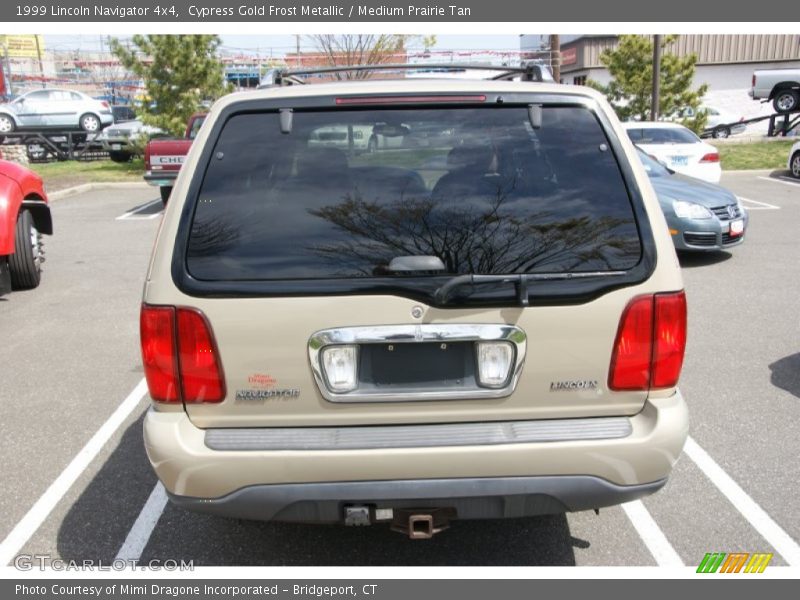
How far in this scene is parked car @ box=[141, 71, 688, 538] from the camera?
8.08ft

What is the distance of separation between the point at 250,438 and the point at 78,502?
1.63 m

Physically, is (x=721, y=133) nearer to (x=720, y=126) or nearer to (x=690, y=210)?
(x=720, y=126)

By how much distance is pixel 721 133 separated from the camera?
28.9 metres

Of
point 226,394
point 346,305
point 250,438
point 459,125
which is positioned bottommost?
point 250,438

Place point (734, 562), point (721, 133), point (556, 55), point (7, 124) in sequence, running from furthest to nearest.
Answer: point (721, 133) < point (7, 124) < point (556, 55) < point (734, 562)

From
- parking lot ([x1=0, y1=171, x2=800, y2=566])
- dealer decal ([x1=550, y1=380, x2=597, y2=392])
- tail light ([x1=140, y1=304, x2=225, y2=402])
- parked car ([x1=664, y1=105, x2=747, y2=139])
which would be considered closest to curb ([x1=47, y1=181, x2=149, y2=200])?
parking lot ([x1=0, y1=171, x2=800, y2=566])

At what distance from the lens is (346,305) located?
2449mm

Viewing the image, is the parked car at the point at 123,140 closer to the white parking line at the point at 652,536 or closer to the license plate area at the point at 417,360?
the white parking line at the point at 652,536

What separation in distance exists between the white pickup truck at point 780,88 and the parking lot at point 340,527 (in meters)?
18.6

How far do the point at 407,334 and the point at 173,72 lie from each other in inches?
758

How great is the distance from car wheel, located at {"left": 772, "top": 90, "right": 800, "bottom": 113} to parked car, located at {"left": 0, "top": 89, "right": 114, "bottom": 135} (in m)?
22.4

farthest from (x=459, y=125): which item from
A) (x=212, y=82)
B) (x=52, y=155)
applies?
(x=52, y=155)

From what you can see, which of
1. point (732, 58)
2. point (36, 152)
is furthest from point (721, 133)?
point (36, 152)

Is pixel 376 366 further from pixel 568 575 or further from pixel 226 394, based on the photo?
pixel 568 575
